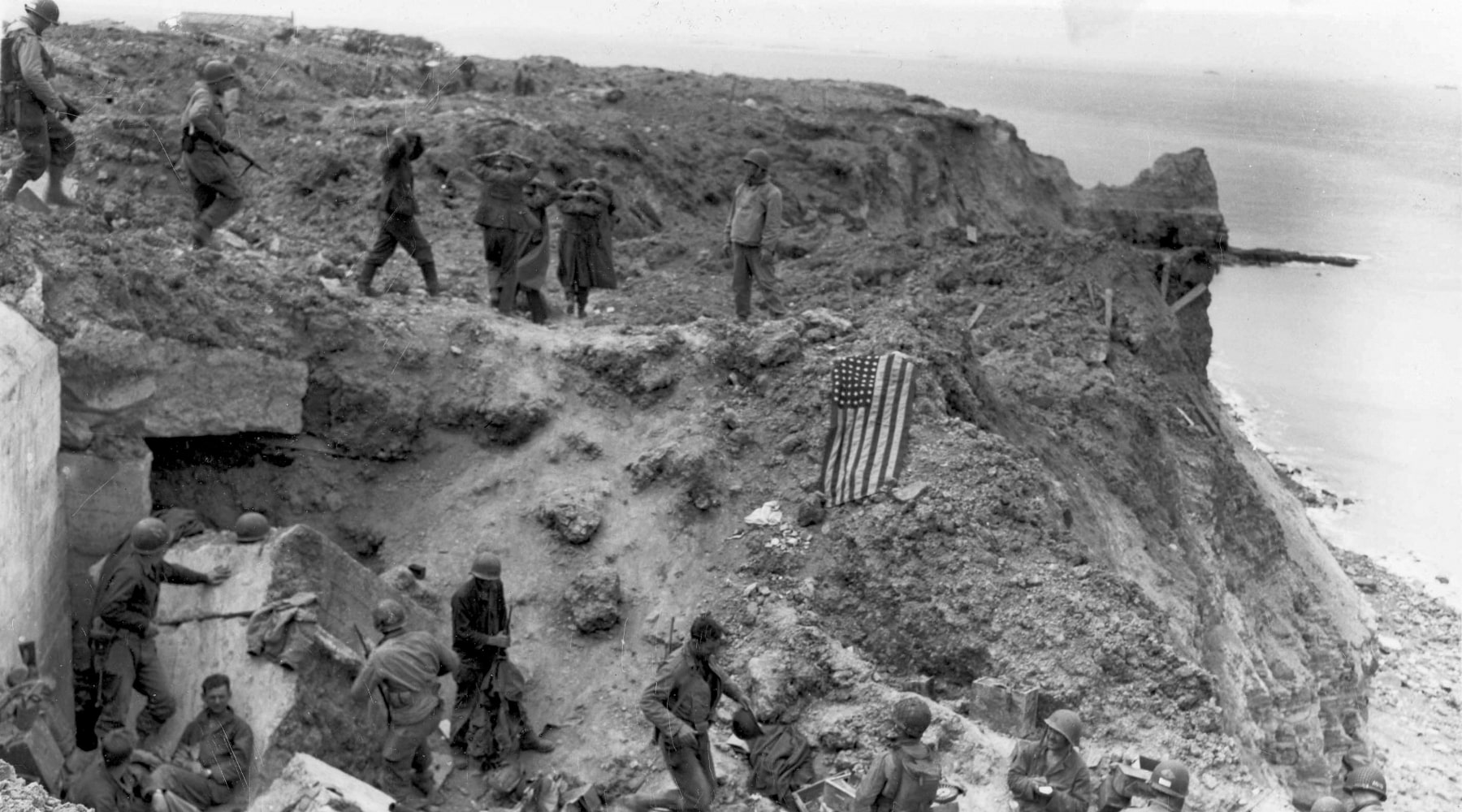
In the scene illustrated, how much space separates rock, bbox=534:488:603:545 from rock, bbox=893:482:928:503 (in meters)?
2.22

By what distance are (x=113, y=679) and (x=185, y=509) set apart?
2175mm

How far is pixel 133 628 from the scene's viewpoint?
9234 mm

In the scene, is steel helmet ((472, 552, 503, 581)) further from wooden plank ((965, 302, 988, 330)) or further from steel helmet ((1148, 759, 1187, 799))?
wooden plank ((965, 302, 988, 330))

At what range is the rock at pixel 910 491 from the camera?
11.8m

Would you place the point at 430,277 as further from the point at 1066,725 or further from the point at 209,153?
the point at 1066,725

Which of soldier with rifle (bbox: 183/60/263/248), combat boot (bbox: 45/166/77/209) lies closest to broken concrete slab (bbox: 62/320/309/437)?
soldier with rifle (bbox: 183/60/263/248)

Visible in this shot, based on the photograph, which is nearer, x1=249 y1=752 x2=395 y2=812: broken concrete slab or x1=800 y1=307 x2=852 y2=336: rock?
x1=249 y1=752 x2=395 y2=812: broken concrete slab

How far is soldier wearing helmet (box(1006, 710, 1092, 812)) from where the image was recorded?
28.5ft

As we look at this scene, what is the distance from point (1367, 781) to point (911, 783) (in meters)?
3.15

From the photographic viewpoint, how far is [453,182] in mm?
18641

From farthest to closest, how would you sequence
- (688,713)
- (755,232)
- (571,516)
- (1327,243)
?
(1327,243), (755,232), (571,516), (688,713)

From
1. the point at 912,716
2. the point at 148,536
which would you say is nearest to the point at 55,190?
the point at 148,536

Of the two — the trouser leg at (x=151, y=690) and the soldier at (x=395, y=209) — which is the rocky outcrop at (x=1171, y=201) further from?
the trouser leg at (x=151, y=690)

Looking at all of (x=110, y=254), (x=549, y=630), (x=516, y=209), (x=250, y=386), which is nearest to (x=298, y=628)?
(x=549, y=630)
